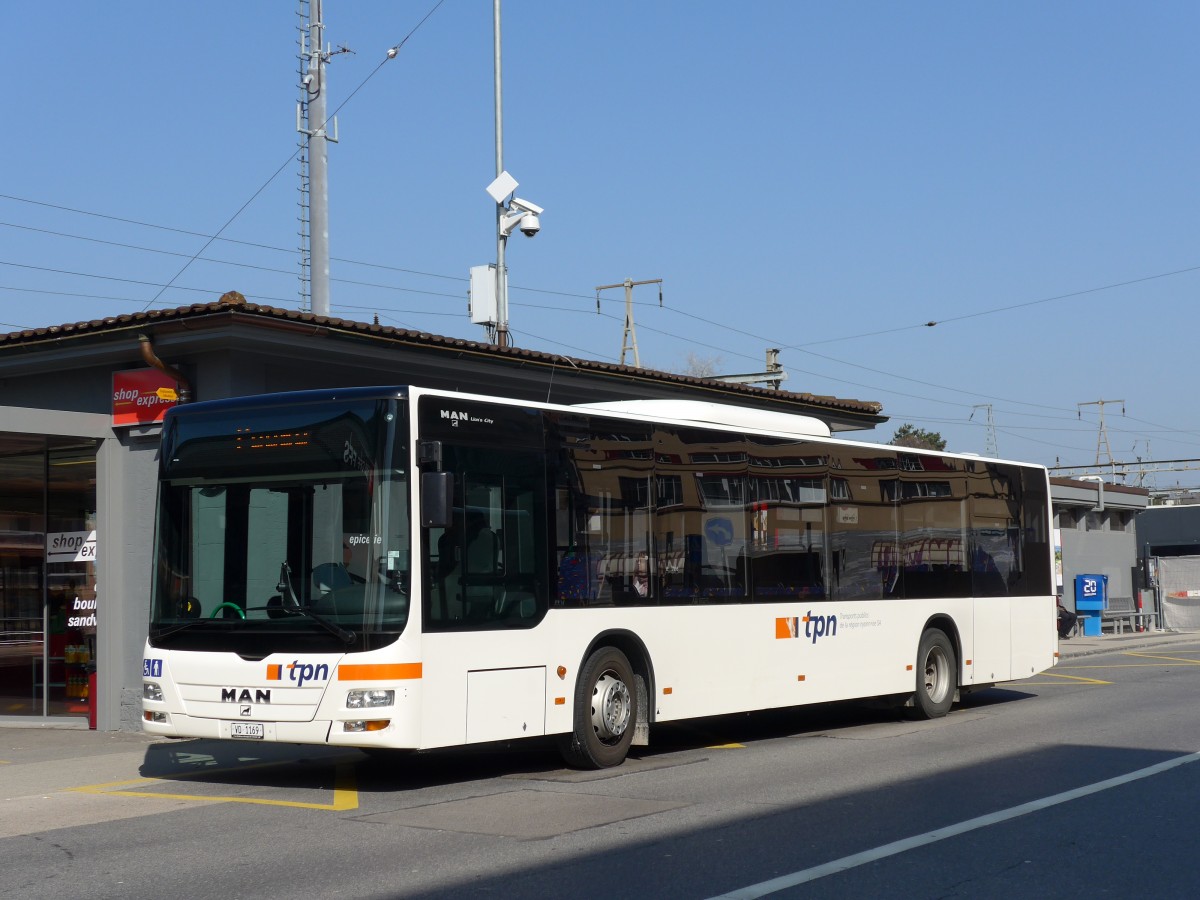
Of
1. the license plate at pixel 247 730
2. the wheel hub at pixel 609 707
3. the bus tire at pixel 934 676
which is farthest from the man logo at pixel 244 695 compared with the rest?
the bus tire at pixel 934 676

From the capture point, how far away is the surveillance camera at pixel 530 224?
78.2ft

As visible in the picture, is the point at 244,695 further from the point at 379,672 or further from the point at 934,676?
the point at 934,676

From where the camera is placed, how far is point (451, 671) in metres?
10.1

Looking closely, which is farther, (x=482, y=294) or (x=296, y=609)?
(x=482, y=294)

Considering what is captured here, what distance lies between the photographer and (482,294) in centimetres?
2378

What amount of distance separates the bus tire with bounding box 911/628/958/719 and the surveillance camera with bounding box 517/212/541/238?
10737 millimetres

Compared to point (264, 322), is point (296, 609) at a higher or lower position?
lower

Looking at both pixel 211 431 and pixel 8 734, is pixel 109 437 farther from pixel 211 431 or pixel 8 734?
pixel 211 431

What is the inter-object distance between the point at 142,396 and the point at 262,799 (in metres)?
6.73

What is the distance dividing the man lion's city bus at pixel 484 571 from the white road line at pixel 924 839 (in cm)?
347

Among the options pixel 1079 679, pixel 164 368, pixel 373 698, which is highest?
pixel 164 368

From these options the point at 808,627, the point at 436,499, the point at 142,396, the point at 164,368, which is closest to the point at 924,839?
the point at 436,499

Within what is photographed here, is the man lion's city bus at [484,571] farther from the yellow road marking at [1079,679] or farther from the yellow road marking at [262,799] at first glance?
the yellow road marking at [1079,679]

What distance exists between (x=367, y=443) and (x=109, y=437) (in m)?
6.84
